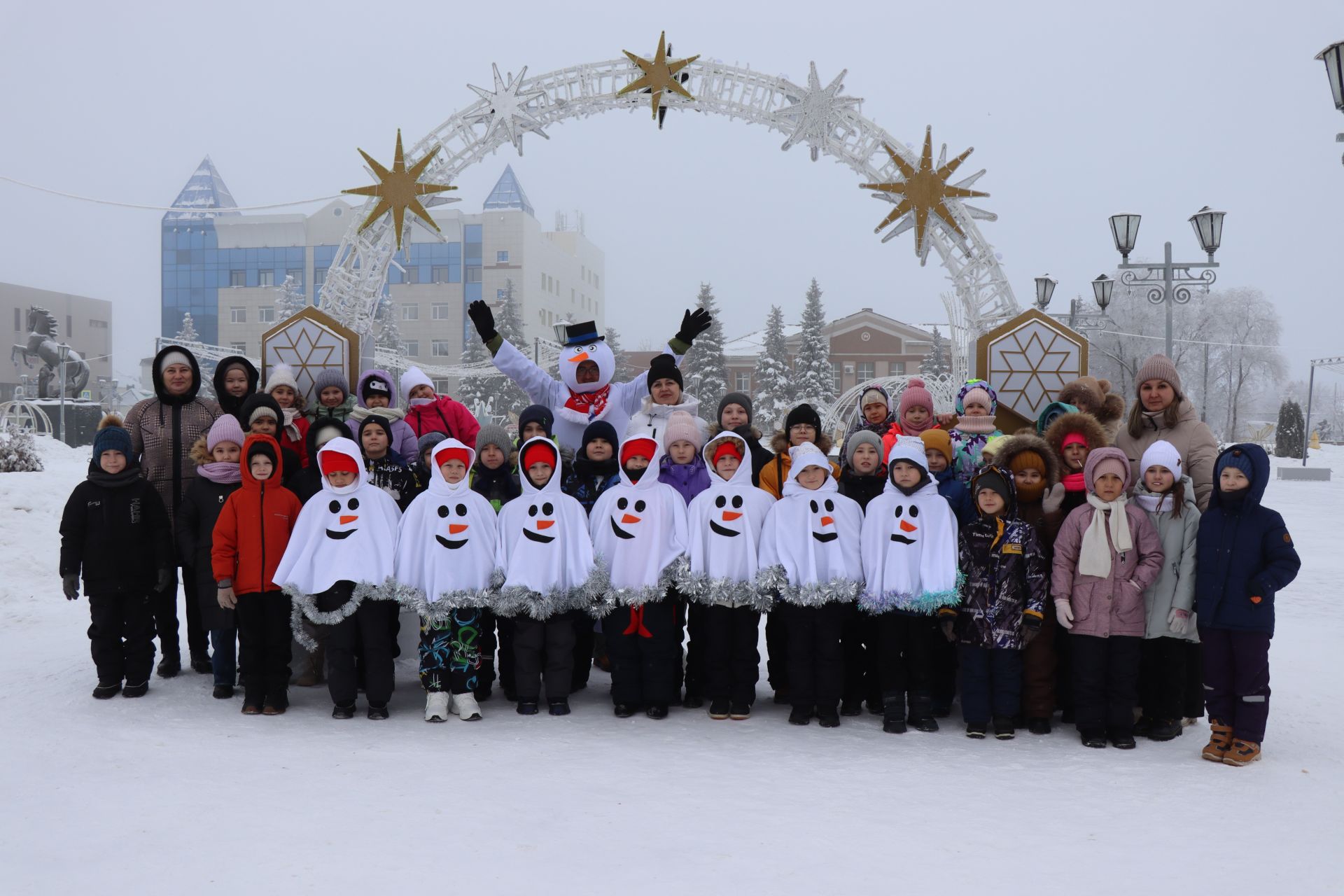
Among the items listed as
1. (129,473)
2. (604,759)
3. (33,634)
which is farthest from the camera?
(33,634)

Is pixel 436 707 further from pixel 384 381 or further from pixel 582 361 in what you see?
pixel 582 361

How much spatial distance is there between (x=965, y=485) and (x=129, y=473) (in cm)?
485

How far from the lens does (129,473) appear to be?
19.2 feet

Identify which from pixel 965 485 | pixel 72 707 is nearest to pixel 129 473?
pixel 72 707

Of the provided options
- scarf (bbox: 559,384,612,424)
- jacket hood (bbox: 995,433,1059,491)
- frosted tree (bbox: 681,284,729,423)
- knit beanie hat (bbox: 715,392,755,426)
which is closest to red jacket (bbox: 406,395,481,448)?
scarf (bbox: 559,384,612,424)

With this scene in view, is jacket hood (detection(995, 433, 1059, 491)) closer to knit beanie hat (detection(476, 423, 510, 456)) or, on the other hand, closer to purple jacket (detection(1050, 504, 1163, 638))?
purple jacket (detection(1050, 504, 1163, 638))

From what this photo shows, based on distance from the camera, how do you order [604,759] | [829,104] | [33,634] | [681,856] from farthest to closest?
[829,104], [33,634], [604,759], [681,856]

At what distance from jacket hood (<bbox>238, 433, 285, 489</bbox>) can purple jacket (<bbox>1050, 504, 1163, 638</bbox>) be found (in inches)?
170

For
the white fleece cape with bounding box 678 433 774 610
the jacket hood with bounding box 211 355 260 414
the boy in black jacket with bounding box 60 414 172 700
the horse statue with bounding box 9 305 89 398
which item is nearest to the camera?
the white fleece cape with bounding box 678 433 774 610

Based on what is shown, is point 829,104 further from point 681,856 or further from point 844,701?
point 681,856

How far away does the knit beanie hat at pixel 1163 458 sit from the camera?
5219mm

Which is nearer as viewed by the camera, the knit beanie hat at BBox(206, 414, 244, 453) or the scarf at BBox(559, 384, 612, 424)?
the knit beanie hat at BBox(206, 414, 244, 453)

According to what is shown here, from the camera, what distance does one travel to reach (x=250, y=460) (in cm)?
558

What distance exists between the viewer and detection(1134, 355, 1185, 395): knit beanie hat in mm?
5680
